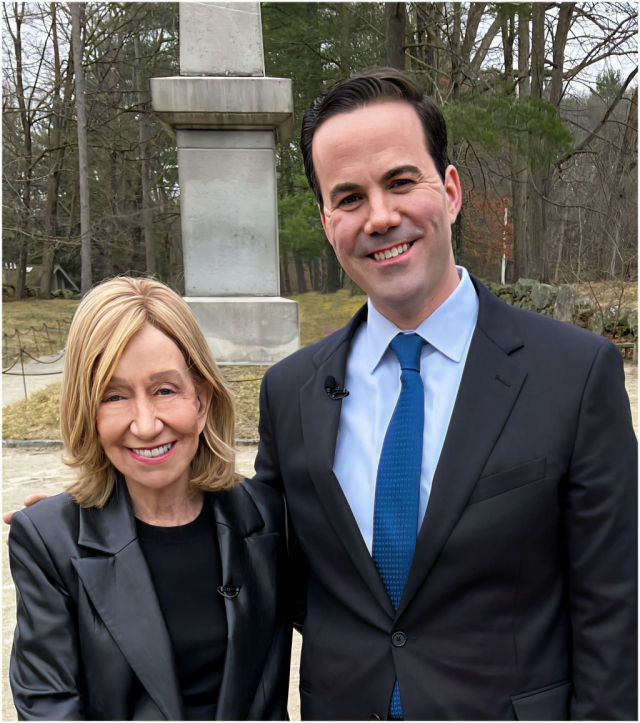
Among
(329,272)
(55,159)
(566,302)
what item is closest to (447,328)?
(566,302)

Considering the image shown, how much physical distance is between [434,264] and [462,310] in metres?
0.15

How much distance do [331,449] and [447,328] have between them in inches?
17.4

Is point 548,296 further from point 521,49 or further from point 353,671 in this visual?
point 353,671

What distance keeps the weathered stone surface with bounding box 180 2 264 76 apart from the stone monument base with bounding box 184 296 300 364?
2180mm

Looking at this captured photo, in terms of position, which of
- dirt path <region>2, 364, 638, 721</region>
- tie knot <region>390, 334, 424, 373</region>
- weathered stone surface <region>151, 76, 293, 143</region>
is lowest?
dirt path <region>2, 364, 638, 721</region>

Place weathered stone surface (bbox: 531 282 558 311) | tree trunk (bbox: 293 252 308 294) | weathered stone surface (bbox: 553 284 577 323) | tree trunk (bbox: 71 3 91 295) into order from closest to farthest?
weathered stone surface (bbox: 553 284 577 323) → weathered stone surface (bbox: 531 282 558 311) → tree trunk (bbox: 71 3 91 295) → tree trunk (bbox: 293 252 308 294)

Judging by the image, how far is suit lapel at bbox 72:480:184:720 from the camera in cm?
180

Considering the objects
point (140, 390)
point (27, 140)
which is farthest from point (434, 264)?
point (27, 140)

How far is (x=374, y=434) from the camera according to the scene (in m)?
2.00

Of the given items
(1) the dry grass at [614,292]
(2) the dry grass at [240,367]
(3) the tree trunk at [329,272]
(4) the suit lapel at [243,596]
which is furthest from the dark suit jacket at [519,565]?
(3) the tree trunk at [329,272]

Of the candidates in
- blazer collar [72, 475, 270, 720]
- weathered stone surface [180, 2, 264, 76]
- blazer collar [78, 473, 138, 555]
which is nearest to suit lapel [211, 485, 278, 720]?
blazer collar [72, 475, 270, 720]

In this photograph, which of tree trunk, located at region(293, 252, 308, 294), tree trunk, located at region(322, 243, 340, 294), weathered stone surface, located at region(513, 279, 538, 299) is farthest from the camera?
tree trunk, located at region(293, 252, 308, 294)

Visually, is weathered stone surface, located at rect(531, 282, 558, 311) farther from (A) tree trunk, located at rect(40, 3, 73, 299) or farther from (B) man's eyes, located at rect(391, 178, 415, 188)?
(B) man's eyes, located at rect(391, 178, 415, 188)

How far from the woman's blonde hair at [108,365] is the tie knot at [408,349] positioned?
1.71 feet
